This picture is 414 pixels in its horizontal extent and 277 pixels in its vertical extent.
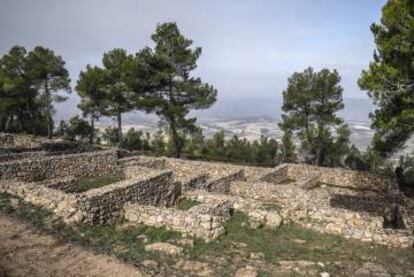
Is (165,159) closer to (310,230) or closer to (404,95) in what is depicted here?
(310,230)

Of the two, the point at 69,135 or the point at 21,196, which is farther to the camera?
the point at 69,135

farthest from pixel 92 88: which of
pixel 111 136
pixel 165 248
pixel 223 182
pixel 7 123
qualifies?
pixel 165 248

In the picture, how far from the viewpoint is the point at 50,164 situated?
1822cm

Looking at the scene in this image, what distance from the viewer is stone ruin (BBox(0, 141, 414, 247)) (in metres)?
11.5

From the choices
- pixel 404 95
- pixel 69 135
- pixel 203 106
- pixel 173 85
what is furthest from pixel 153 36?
pixel 69 135

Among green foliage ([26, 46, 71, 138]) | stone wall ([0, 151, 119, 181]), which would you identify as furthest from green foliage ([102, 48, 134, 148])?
stone wall ([0, 151, 119, 181])

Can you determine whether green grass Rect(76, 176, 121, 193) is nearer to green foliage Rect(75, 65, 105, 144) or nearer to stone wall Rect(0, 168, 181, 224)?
stone wall Rect(0, 168, 181, 224)

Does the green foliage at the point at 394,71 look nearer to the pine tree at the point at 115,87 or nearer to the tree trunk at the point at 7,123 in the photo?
the pine tree at the point at 115,87

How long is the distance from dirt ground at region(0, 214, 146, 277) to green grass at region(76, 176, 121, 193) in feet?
22.3

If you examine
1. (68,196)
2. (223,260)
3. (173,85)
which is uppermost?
(173,85)

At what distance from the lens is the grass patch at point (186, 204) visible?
49.5ft

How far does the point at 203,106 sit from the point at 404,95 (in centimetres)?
1659

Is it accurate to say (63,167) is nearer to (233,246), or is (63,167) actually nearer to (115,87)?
(233,246)

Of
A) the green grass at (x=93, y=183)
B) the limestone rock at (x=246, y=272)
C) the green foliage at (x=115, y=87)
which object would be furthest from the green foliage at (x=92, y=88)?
the limestone rock at (x=246, y=272)
